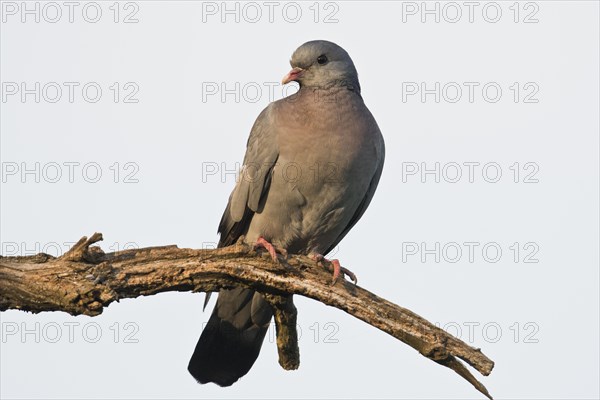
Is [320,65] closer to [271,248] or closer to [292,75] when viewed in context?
[292,75]

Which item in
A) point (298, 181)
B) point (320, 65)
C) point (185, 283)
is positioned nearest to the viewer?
point (185, 283)

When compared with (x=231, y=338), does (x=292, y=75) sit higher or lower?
higher

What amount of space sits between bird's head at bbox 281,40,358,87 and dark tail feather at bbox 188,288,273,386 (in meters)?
1.73

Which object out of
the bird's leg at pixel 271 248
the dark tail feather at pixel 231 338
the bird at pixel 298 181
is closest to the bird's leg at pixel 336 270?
the bird at pixel 298 181

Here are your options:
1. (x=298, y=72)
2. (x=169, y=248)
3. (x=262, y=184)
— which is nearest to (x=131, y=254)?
(x=169, y=248)

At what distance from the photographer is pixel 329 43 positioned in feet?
23.1

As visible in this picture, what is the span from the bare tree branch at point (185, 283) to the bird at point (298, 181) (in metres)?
0.56

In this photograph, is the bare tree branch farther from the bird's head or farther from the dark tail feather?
the bird's head

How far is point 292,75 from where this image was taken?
7.01m

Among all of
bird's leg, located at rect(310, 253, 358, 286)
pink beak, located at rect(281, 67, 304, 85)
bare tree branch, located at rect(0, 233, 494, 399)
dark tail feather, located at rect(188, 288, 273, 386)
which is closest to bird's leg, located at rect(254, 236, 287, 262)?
bare tree branch, located at rect(0, 233, 494, 399)

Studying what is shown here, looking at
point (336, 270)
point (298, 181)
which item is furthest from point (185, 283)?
point (298, 181)

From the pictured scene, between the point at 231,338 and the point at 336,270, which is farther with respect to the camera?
the point at 231,338

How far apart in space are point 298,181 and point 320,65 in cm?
105

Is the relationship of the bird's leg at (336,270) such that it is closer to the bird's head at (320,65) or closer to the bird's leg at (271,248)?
the bird's leg at (271,248)
